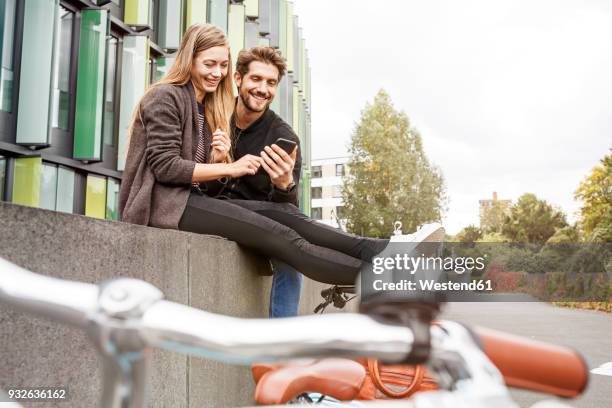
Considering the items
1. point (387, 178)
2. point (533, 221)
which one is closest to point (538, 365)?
point (387, 178)

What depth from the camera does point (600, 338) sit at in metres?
10.2

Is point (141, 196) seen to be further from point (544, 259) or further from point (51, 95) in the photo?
point (544, 259)

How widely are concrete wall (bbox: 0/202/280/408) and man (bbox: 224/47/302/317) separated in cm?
25

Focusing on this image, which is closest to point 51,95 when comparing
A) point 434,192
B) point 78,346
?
point 78,346

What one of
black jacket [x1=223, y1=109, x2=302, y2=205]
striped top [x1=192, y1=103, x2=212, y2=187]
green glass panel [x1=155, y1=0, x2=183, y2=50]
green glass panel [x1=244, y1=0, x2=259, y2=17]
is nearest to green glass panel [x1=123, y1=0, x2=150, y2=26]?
green glass panel [x1=155, y1=0, x2=183, y2=50]

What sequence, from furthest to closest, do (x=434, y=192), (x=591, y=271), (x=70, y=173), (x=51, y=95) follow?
1. (x=434, y=192)
2. (x=591, y=271)
3. (x=70, y=173)
4. (x=51, y=95)

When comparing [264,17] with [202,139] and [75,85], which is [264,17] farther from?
[202,139]

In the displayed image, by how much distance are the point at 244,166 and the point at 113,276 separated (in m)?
0.97

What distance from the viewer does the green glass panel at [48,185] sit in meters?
13.7

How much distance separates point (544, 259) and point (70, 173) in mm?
26035

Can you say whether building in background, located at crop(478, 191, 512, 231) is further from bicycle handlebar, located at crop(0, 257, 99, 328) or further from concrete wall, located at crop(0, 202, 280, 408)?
bicycle handlebar, located at crop(0, 257, 99, 328)

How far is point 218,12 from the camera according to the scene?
2041 centimetres

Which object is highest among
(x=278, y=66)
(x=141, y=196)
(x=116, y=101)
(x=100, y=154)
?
(x=116, y=101)

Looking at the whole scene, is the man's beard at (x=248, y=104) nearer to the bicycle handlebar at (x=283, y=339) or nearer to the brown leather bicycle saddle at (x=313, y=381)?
the brown leather bicycle saddle at (x=313, y=381)
